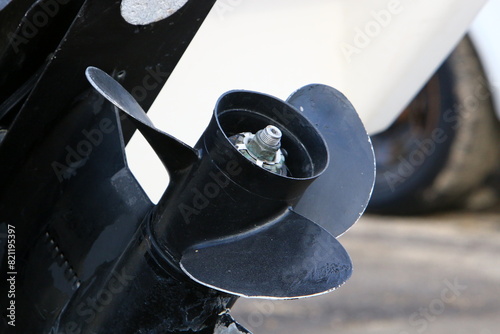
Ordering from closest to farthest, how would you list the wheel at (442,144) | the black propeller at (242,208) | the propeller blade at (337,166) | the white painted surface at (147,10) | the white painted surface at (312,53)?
the black propeller at (242,208), the white painted surface at (147,10), the propeller blade at (337,166), the white painted surface at (312,53), the wheel at (442,144)

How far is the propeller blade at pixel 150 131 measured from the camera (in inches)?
42.9

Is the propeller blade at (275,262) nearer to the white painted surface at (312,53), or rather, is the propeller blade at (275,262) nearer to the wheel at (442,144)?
the white painted surface at (312,53)

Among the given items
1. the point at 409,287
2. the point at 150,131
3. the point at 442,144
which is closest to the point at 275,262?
the point at 150,131

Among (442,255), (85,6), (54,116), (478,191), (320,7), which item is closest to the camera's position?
(85,6)

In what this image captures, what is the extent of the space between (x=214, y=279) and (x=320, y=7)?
1.17 meters

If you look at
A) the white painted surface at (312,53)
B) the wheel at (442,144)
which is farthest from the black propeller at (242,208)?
the wheel at (442,144)

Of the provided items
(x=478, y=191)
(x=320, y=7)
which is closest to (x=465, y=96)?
(x=478, y=191)

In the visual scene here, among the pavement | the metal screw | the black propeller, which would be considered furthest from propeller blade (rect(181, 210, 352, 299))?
the pavement

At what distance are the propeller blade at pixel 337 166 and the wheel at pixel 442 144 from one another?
301 cm

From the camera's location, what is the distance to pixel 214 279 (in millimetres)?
1072

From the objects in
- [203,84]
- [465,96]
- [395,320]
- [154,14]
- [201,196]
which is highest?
[154,14]

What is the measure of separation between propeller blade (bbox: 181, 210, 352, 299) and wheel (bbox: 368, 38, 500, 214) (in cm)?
334

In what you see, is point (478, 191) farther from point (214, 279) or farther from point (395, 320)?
point (214, 279)

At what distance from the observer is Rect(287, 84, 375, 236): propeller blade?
134 cm
